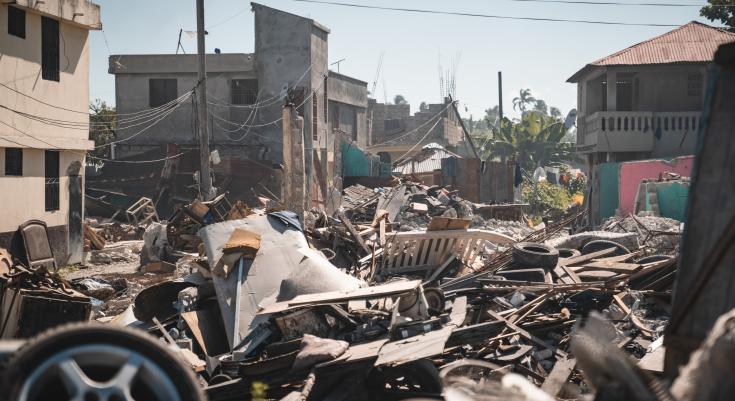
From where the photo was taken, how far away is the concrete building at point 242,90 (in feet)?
108

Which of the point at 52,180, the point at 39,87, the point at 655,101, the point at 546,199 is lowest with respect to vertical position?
the point at 546,199

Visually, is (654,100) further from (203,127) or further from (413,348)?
(413,348)

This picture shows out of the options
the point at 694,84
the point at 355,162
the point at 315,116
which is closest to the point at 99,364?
the point at 694,84

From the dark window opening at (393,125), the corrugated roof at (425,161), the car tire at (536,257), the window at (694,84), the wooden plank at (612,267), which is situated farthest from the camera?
→ the dark window opening at (393,125)

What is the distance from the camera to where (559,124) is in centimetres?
4662

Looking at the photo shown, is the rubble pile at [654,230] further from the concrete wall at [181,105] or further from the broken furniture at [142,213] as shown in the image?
the concrete wall at [181,105]

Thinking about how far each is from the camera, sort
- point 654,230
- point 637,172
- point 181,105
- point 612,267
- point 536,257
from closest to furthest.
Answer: point 536,257 → point 612,267 → point 654,230 → point 637,172 → point 181,105

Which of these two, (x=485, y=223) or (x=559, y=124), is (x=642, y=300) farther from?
(x=559, y=124)

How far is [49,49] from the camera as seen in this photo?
19516 millimetres

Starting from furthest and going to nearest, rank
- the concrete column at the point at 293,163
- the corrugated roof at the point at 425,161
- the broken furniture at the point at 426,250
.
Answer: the corrugated roof at the point at 425,161
the concrete column at the point at 293,163
the broken furniture at the point at 426,250

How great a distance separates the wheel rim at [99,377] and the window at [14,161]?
56.7 ft

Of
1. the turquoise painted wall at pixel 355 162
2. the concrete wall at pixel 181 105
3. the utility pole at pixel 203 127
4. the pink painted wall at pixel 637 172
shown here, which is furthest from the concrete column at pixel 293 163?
the turquoise painted wall at pixel 355 162

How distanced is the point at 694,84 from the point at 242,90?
18786mm

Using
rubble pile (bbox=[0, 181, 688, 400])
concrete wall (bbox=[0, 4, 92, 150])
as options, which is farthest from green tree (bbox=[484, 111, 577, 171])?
rubble pile (bbox=[0, 181, 688, 400])
